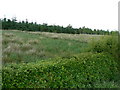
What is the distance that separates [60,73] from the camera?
6027 millimetres

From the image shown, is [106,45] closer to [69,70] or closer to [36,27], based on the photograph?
[69,70]

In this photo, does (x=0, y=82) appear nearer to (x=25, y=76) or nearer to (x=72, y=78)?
(x=25, y=76)

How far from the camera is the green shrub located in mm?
5008

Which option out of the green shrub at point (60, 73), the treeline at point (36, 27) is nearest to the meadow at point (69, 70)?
the green shrub at point (60, 73)

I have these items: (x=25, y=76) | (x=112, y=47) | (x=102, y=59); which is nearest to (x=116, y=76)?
(x=102, y=59)

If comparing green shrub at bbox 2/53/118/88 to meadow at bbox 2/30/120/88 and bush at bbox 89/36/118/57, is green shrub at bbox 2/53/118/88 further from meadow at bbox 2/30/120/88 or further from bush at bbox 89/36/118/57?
bush at bbox 89/36/118/57

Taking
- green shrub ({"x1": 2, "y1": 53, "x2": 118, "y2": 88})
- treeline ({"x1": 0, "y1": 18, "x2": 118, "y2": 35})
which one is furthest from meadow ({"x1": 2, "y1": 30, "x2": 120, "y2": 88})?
treeline ({"x1": 0, "y1": 18, "x2": 118, "y2": 35})

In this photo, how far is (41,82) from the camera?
17.3 feet

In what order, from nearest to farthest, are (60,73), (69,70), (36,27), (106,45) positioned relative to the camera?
(60,73)
(69,70)
(106,45)
(36,27)

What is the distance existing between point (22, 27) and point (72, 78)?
41155 millimetres

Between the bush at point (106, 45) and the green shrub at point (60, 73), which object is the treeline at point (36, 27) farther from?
the green shrub at point (60, 73)

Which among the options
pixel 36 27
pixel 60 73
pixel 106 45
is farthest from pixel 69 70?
pixel 36 27

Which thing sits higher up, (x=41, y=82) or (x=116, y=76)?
(x=41, y=82)

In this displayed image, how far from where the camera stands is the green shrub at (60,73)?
5.01 meters
